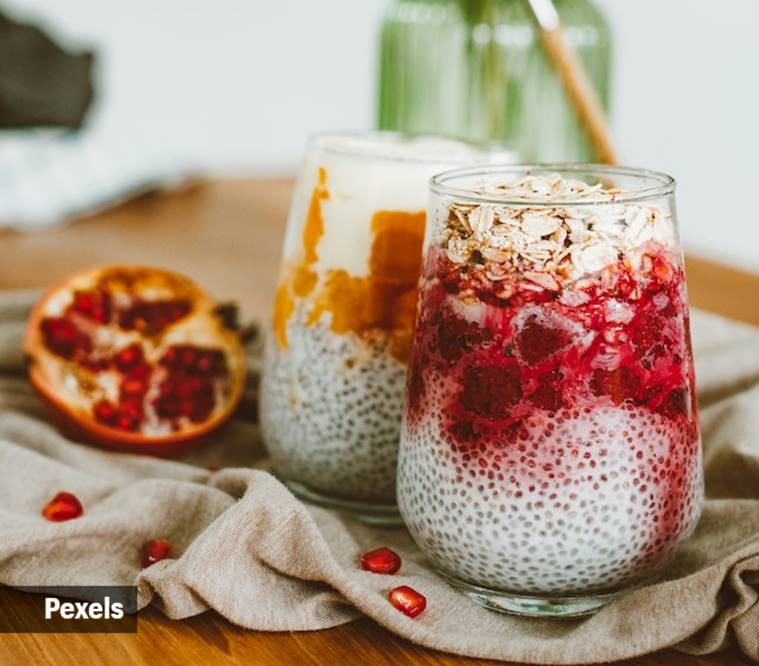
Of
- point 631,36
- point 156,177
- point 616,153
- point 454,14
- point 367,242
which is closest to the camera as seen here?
point 367,242

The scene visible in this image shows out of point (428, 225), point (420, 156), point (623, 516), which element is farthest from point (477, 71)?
point (623, 516)

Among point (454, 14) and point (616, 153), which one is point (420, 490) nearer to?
point (616, 153)

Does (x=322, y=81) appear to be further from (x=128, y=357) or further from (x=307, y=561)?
(x=307, y=561)

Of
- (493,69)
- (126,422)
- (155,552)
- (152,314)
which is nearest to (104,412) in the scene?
(126,422)

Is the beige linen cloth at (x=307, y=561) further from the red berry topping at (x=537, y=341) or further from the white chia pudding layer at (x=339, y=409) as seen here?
the red berry topping at (x=537, y=341)

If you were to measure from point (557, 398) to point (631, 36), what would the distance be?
2.75m

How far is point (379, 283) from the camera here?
0.89 m

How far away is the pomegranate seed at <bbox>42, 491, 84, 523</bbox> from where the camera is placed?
896mm

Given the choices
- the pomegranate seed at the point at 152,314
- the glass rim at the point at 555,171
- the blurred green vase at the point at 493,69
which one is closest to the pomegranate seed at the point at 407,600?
the glass rim at the point at 555,171

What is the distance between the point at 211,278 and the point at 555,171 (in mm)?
841

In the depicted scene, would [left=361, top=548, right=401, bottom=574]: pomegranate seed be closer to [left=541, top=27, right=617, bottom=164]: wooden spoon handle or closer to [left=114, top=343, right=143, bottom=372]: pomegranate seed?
[left=114, top=343, right=143, bottom=372]: pomegranate seed

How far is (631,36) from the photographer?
3242 mm

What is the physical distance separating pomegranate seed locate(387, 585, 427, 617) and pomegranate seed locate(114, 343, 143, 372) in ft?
1.46

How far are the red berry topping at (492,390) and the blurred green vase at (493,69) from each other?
2.91ft
